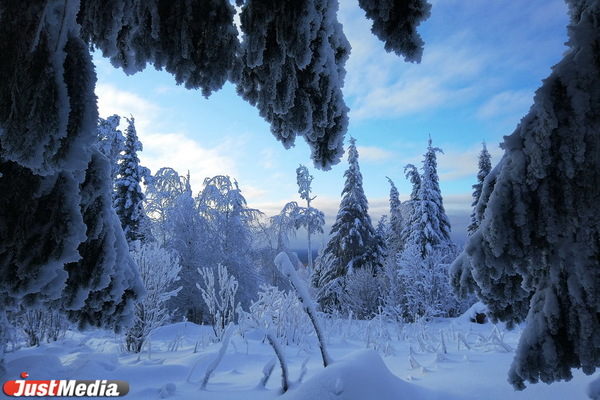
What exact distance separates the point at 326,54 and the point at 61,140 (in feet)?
4.99

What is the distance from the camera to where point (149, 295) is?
9.35 m

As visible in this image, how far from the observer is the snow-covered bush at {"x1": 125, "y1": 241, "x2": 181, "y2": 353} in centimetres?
912

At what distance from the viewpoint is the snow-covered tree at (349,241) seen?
22.8m

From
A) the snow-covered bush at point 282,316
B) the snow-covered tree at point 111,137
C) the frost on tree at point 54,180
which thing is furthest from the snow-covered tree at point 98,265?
the snow-covered tree at point 111,137

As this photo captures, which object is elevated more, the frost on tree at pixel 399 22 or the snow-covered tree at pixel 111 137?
the snow-covered tree at pixel 111 137

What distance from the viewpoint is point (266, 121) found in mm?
2385

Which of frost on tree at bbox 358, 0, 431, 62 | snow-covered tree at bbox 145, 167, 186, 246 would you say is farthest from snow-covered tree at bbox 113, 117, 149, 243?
frost on tree at bbox 358, 0, 431, 62

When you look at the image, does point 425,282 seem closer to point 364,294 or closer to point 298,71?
point 364,294

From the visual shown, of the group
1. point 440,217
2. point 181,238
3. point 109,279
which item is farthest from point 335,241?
point 109,279

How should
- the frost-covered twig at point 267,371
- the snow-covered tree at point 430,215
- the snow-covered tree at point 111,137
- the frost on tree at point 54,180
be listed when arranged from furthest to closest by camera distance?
1. the snow-covered tree at point 430,215
2. the snow-covered tree at point 111,137
3. the frost-covered twig at point 267,371
4. the frost on tree at point 54,180

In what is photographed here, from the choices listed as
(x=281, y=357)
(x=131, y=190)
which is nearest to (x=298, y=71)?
(x=281, y=357)

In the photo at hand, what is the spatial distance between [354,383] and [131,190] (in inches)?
728

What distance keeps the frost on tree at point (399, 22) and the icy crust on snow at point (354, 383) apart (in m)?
2.78

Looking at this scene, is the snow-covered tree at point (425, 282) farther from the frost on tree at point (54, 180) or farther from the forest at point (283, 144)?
the frost on tree at point (54, 180)
